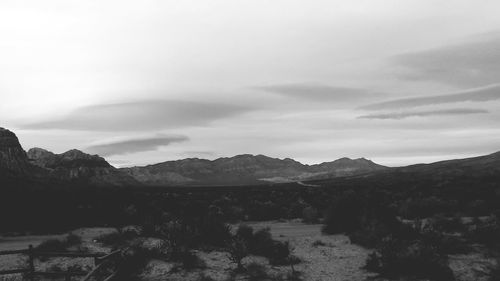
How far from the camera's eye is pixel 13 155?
574 feet

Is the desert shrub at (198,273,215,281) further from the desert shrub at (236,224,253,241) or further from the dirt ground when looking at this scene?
the desert shrub at (236,224,253,241)

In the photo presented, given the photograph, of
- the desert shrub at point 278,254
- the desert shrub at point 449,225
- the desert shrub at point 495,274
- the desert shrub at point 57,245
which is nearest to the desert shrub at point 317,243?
the desert shrub at point 278,254

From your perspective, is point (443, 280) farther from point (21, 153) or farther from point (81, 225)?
point (21, 153)

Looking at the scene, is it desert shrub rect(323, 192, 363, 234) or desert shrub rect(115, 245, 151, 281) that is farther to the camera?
desert shrub rect(323, 192, 363, 234)

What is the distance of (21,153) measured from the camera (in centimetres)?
18288

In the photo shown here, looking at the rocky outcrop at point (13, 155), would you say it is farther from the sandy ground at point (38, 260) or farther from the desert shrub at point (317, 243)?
the desert shrub at point (317, 243)

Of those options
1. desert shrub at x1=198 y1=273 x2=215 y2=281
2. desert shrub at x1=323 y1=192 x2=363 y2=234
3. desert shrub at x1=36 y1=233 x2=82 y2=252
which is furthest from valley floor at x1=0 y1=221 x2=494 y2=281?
desert shrub at x1=323 y1=192 x2=363 y2=234

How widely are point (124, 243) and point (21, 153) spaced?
Result: 17862cm

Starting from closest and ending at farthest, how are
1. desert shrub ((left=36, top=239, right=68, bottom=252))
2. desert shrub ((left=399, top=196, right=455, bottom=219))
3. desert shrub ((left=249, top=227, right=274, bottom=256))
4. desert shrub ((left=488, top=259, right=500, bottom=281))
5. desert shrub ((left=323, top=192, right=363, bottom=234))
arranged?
desert shrub ((left=488, top=259, right=500, bottom=281)) < desert shrub ((left=249, top=227, right=274, bottom=256)) < desert shrub ((left=36, top=239, right=68, bottom=252)) < desert shrub ((left=323, top=192, right=363, bottom=234)) < desert shrub ((left=399, top=196, right=455, bottom=219))

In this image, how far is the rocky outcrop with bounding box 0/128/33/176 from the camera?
168 metres

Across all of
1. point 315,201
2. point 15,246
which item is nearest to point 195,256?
point 15,246

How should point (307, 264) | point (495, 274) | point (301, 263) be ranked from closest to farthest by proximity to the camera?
point (495, 274), point (307, 264), point (301, 263)

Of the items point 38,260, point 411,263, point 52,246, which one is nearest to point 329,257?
point 411,263

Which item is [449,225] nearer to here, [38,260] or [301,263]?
[301,263]
